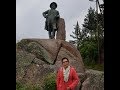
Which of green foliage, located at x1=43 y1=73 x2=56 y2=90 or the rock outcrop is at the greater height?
the rock outcrop

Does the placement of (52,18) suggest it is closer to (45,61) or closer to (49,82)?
(45,61)

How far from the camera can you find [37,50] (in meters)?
15.0

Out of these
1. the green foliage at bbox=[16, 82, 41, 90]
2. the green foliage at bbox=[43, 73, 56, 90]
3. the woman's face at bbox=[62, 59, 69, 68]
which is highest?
the woman's face at bbox=[62, 59, 69, 68]

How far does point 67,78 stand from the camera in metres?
8.34

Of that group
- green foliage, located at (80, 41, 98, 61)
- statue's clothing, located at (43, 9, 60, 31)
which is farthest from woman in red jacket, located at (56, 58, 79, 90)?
green foliage, located at (80, 41, 98, 61)

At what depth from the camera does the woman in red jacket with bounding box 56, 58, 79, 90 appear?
27.0 feet

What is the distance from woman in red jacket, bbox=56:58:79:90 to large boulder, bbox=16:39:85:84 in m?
5.41

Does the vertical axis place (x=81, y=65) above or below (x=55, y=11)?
below

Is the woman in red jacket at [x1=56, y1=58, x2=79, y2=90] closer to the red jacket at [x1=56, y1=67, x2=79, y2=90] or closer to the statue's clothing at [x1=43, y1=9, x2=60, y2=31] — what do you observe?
the red jacket at [x1=56, y1=67, x2=79, y2=90]

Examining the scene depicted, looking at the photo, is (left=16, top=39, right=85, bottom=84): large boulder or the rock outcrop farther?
(left=16, top=39, right=85, bottom=84): large boulder

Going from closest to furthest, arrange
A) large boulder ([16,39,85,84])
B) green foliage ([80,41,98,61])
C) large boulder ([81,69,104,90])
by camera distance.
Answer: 1. large boulder ([81,69,104,90])
2. large boulder ([16,39,85,84])
3. green foliage ([80,41,98,61])
